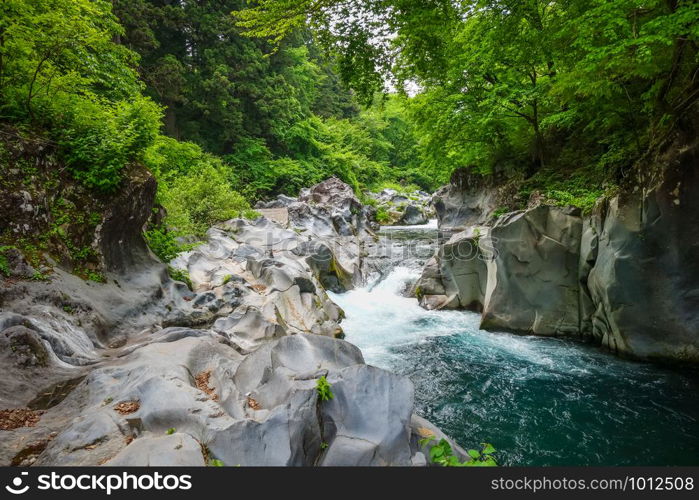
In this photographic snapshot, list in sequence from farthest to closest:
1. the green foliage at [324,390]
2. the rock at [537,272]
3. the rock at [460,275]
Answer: the rock at [460,275]
the rock at [537,272]
the green foliage at [324,390]

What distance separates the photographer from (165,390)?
3643 mm

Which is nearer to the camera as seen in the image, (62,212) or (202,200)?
(62,212)

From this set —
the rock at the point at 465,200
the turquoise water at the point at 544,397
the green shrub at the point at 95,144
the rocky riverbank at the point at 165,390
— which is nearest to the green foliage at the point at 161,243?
the rocky riverbank at the point at 165,390

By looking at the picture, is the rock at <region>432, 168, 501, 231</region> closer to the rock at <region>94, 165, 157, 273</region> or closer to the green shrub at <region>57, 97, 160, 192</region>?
the rock at <region>94, 165, 157, 273</region>

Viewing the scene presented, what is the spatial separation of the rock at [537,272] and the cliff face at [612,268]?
23 mm

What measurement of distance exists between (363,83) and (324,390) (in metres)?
4.56

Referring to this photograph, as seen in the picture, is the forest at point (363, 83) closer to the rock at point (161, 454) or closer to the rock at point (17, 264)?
the rock at point (17, 264)

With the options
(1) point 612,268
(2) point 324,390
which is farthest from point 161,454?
(1) point 612,268

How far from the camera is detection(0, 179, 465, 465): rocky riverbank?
10.1ft

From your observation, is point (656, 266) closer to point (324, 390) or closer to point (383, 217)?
point (324, 390)

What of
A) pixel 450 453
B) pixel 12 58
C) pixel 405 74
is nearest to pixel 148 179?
pixel 12 58

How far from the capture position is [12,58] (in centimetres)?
626

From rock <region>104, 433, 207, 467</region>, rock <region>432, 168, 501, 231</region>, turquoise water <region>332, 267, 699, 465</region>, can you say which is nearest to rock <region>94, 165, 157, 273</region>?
rock <region>104, 433, 207, 467</region>

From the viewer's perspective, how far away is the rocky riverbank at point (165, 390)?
3.08 meters
